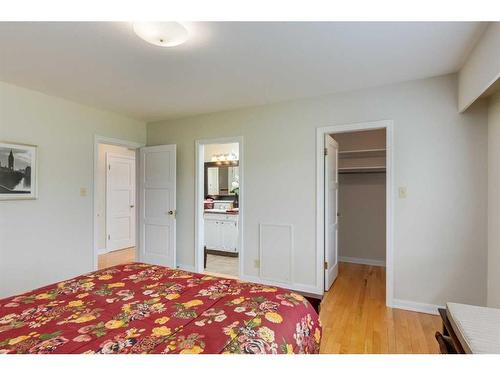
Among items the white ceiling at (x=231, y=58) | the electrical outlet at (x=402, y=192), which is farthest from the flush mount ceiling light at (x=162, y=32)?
the electrical outlet at (x=402, y=192)

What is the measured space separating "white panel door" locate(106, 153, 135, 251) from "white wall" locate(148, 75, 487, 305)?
138 inches

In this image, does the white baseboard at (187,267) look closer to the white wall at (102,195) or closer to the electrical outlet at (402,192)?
the white wall at (102,195)

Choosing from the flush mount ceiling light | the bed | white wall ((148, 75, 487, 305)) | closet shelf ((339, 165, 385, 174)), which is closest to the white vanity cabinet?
white wall ((148, 75, 487, 305))

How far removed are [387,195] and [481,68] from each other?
1.29 metres

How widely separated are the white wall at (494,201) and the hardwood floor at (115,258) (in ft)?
15.7

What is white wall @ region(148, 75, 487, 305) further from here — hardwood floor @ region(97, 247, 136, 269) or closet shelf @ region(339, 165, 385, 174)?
hardwood floor @ region(97, 247, 136, 269)

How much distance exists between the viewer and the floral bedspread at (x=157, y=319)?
102cm

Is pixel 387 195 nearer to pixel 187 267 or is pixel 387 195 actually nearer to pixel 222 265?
pixel 222 265

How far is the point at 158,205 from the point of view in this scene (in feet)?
13.3

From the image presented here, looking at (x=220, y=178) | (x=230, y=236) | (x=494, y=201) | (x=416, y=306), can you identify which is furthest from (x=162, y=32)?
(x=220, y=178)
